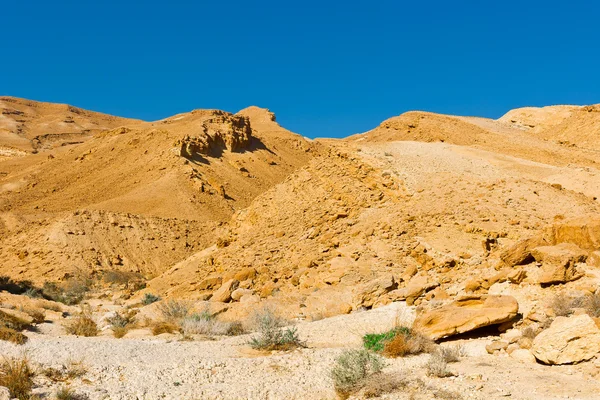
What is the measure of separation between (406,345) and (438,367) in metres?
0.83

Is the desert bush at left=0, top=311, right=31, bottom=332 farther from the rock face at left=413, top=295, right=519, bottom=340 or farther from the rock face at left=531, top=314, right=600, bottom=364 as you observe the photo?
the rock face at left=531, top=314, right=600, bottom=364

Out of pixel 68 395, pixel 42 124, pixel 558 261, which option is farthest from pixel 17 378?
pixel 42 124

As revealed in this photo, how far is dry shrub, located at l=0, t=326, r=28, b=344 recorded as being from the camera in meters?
6.68

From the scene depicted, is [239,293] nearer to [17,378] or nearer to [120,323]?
[120,323]

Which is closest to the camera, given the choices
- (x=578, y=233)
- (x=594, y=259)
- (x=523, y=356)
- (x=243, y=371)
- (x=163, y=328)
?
(x=523, y=356)

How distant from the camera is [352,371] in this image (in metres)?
5.52

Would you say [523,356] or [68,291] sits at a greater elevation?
[68,291]

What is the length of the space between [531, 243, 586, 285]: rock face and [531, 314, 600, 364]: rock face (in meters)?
1.73

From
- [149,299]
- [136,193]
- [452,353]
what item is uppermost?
[136,193]

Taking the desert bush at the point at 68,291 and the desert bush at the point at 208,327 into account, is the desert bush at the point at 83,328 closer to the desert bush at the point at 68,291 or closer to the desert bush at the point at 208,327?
the desert bush at the point at 208,327

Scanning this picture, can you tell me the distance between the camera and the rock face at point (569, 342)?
17.5 feet

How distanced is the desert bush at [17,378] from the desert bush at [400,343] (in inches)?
147

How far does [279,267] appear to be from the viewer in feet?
41.1

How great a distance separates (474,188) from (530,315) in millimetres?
7375
